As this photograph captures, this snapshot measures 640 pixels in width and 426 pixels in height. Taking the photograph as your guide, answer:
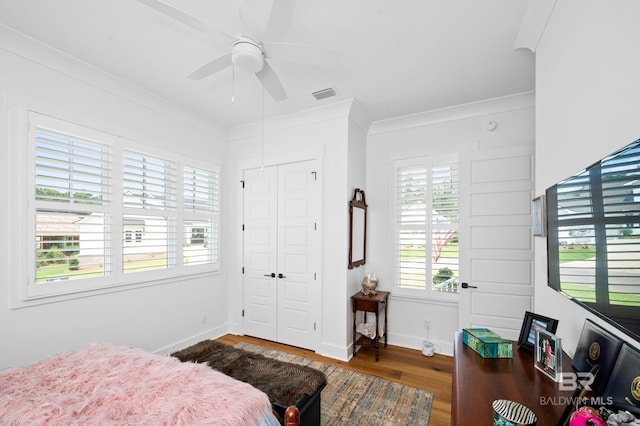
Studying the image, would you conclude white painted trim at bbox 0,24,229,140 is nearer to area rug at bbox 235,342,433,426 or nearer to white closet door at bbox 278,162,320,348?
white closet door at bbox 278,162,320,348

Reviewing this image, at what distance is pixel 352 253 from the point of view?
11.2 ft

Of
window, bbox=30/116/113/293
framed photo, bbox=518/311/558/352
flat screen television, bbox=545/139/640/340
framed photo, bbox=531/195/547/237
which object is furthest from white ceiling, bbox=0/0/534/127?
framed photo, bbox=518/311/558/352

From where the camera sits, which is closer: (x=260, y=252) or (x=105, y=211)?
(x=105, y=211)

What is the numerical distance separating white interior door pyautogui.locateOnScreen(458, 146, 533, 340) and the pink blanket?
246cm

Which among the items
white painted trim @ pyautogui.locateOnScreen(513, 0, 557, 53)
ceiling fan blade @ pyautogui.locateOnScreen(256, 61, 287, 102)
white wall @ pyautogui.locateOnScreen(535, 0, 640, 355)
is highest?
white painted trim @ pyautogui.locateOnScreen(513, 0, 557, 53)

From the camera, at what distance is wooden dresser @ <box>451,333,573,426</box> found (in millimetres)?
1019

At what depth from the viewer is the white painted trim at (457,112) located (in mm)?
3113

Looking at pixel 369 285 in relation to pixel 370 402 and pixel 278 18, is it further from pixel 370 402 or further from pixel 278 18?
pixel 278 18

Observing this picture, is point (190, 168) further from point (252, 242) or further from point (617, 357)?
point (617, 357)

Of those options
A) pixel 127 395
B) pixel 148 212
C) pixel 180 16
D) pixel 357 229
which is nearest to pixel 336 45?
pixel 180 16

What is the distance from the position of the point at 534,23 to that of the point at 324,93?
1817 millimetres

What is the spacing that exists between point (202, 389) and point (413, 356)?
2637 millimetres

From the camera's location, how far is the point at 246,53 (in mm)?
1839

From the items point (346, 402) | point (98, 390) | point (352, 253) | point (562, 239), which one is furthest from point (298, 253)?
point (562, 239)
